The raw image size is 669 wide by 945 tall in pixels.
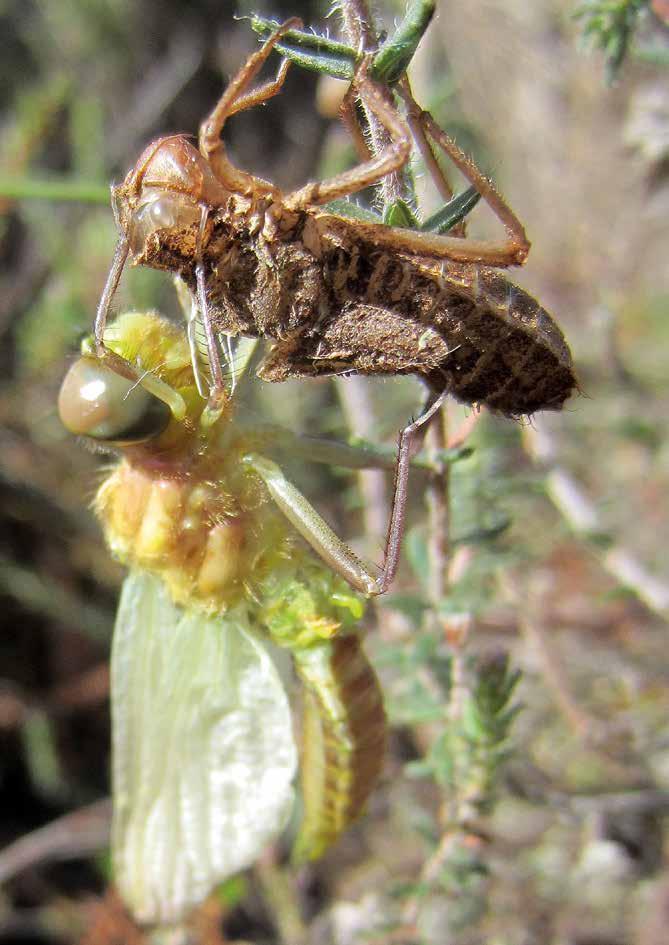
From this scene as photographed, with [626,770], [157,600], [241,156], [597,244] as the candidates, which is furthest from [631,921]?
[241,156]

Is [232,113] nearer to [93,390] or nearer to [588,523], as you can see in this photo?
[93,390]

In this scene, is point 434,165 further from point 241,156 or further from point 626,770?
point 241,156

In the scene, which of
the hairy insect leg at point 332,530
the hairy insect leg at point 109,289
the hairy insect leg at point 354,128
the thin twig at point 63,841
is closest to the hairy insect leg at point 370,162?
the hairy insect leg at point 354,128

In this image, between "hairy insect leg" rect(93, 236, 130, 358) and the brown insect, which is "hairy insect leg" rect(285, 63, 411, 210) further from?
"hairy insect leg" rect(93, 236, 130, 358)

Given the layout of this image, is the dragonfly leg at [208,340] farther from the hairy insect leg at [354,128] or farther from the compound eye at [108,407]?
the hairy insect leg at [354,128]

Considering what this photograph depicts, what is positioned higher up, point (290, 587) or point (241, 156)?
point (241, 156)

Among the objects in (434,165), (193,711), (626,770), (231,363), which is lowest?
(626,770)
